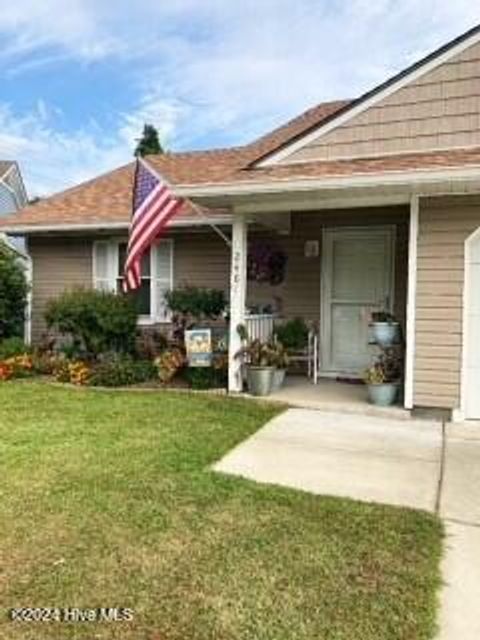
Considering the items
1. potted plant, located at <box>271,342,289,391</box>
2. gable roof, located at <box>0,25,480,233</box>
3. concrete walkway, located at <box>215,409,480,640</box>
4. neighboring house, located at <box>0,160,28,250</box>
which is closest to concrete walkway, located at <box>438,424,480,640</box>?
concrete walkway, located at <box>215,409,480,640</box>

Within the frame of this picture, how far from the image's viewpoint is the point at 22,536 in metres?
4.12

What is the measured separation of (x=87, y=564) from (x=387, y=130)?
21.5 ft

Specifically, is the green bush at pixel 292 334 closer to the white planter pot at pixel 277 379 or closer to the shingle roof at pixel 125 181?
the white planter pot at pixel 277 379

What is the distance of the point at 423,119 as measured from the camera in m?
8.23

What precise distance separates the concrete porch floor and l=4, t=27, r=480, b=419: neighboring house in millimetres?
406

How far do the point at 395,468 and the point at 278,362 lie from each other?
338 centimetres

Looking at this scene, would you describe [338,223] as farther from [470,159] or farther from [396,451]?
[396,451]

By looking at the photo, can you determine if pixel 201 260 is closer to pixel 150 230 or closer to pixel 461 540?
pixel 150 230

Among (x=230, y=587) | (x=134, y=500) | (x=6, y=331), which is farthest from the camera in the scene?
(x=6, y=331)

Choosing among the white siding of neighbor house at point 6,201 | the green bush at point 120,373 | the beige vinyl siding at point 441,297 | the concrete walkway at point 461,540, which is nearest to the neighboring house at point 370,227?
the beige vinyl siding at point 441,297

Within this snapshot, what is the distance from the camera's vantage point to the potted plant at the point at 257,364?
881 centimetres

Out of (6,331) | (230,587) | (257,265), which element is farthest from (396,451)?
(6,331)

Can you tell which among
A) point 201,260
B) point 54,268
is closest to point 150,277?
point 201,260

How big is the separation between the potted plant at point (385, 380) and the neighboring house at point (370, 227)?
1.22 feet
